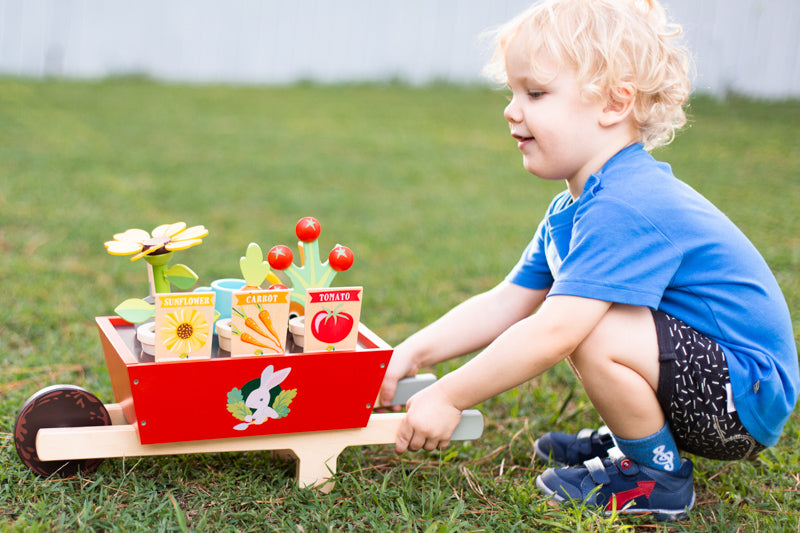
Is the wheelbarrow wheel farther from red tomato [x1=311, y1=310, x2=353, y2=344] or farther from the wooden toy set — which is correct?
red tomato [x1=311, y1=310, x2=353, y2=344]

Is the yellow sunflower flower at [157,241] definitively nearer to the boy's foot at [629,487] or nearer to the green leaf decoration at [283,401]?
the green leaf decoration at [283,401]

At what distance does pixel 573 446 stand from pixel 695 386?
35 cm

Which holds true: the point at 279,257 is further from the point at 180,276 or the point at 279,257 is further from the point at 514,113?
the point at 514,113

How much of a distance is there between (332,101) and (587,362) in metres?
6.02

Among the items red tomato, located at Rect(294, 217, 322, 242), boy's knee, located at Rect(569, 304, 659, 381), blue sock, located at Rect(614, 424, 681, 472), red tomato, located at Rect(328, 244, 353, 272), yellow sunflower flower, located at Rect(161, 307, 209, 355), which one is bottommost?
blue sock, located at Rect(614, 424, 681, 472)

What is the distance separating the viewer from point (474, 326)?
1715 mm

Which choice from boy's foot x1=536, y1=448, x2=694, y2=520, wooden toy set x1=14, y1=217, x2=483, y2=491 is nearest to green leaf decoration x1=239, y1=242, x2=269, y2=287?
wooden toy set x1=14, y1=217, x2=483, y2=491

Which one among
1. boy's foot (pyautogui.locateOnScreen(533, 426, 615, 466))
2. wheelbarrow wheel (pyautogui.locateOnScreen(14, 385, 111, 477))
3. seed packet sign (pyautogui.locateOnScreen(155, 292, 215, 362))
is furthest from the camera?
boy's foot (pyautogui.locateOnScreen(533, 426, 615, 466))

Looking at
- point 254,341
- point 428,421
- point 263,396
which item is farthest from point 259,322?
point 428,421

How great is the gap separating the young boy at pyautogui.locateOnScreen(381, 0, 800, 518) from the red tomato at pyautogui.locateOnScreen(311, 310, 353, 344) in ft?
0.76

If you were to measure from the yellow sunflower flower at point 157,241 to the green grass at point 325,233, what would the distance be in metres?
0.26

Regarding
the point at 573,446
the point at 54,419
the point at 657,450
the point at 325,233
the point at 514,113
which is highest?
the point at 514,113

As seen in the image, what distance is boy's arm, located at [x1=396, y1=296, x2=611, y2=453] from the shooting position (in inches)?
52.6

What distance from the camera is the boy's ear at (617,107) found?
4.61 feet
